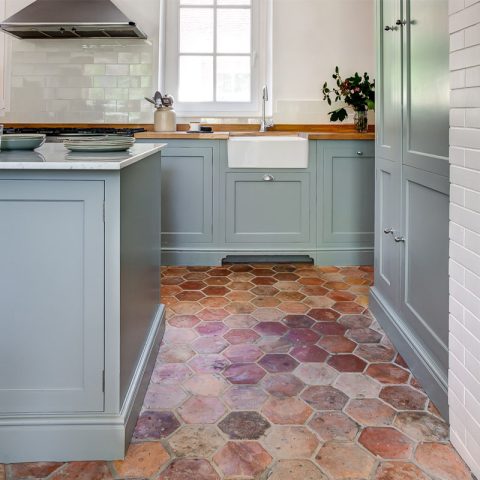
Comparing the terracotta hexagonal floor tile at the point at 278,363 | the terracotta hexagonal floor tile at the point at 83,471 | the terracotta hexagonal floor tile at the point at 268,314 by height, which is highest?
the terracotta hexagonal floor tile at the point at 268,314

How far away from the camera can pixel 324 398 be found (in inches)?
74.1

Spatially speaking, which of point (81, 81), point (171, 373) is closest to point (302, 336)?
point (171, 373)

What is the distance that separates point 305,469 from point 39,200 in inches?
41.8

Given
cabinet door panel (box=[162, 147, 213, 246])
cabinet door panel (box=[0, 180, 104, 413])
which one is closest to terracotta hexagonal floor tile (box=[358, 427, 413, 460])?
cabinet door panel (box=[0, 180, 104, 413])

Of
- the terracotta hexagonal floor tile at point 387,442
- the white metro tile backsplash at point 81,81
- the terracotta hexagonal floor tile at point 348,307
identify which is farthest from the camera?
the white metro tile backsplash at point 81,81

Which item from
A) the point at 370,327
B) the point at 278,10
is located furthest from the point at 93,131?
the point at 370,327

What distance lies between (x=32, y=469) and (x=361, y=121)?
3.27 metres

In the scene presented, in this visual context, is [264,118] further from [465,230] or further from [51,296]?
[51,296]

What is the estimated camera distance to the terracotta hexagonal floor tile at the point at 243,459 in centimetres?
146

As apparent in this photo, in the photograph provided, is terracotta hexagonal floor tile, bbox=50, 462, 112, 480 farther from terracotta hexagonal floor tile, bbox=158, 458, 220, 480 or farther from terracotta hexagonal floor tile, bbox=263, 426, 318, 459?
terracotta hexagonal floor tile, bbox=263, 426, 318, 459

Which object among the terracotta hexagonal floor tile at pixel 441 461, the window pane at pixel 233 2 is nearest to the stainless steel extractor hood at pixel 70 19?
the window pane at pixel 233 2

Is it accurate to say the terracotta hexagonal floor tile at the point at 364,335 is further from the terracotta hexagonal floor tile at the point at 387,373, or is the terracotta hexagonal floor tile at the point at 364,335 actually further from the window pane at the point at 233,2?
the window pane at the point at 233,2

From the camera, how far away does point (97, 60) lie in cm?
434

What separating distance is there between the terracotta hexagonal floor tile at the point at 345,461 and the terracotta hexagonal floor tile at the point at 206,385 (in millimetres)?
506
